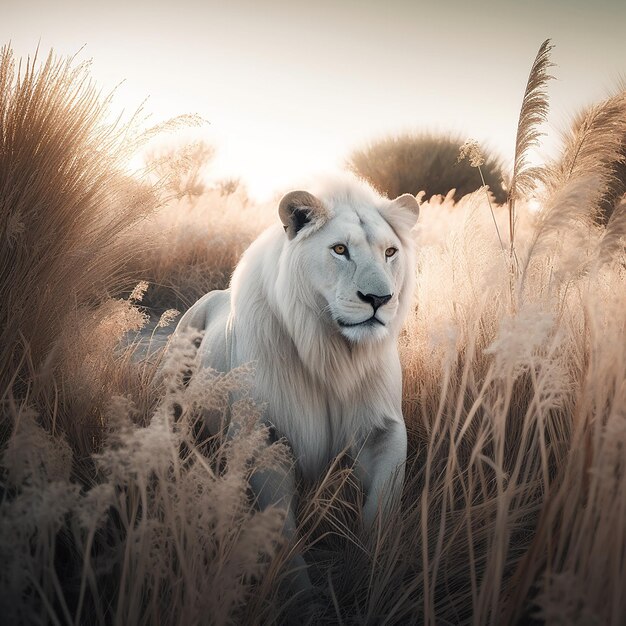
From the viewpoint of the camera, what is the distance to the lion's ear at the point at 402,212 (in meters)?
2.82

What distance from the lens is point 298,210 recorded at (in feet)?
8.61

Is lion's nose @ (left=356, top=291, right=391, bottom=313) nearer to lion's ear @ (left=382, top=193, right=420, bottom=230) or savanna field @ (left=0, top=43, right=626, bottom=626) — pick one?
savanna field @ (left=0, top=43, right=626, bottom=626)

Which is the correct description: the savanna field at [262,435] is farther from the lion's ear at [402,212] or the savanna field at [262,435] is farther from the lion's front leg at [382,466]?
the lion's ear at [402,212]

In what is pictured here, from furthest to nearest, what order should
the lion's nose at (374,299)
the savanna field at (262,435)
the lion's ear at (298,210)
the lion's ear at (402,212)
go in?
the lion's ear at (402,212) → the lion's ear at (298,210) → the lion's nose at (374,299) → the savanna field at (262,435)

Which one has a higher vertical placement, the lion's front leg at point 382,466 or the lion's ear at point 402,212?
the lion's ear at point 402,212

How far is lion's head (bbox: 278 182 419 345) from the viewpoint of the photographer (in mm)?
2393

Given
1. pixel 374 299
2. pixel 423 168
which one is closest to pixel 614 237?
pixel 374 299

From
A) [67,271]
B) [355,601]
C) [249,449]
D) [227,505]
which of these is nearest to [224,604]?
[227,505]

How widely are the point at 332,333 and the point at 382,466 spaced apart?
2.18 feet

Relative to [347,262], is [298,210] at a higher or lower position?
higher

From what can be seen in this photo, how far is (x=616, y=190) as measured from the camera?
18.0 ft

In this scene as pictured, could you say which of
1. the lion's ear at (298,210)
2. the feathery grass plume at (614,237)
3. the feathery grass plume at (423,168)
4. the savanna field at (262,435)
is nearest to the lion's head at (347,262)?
the lion's ear at (298,210)

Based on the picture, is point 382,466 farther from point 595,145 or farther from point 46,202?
point 595,145

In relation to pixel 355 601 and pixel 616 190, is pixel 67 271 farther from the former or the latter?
pixel 616 190
